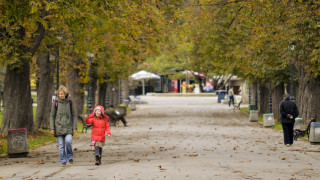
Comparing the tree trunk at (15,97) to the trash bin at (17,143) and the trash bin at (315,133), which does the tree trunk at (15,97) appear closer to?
the trash bin at (17,143)

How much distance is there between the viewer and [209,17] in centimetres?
2592

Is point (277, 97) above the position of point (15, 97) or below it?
below

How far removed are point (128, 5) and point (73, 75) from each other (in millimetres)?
17836

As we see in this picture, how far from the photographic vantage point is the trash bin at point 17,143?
15578 mm

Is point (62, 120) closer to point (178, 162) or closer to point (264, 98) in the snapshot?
point (178, 162)

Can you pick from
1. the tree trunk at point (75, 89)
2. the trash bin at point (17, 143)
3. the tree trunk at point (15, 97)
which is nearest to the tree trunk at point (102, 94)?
the tree trunk at point (75, 89)

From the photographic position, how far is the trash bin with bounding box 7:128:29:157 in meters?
15.6

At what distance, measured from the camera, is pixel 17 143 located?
1565cm

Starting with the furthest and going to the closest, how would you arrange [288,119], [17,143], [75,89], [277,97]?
[277,97] → [75,89] → [288,119] → [17,143]

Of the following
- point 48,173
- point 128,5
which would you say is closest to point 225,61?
point 128,5

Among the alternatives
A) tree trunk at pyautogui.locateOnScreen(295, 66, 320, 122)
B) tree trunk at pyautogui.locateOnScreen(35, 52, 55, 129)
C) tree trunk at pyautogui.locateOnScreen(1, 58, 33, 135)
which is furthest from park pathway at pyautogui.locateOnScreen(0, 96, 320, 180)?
tree trunk at pyautogui.locateOnScreen(295, 66, 320, 122)

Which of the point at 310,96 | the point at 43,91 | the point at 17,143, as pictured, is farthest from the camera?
the point at 310,96

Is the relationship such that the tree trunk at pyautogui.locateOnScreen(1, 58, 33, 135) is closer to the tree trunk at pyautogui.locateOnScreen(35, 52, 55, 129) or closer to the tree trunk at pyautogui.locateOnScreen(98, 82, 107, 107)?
the tree trunk at pyautogui.locateOnScreen(35, 52, 55, 129)

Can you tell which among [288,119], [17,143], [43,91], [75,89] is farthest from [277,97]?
[17,143]
